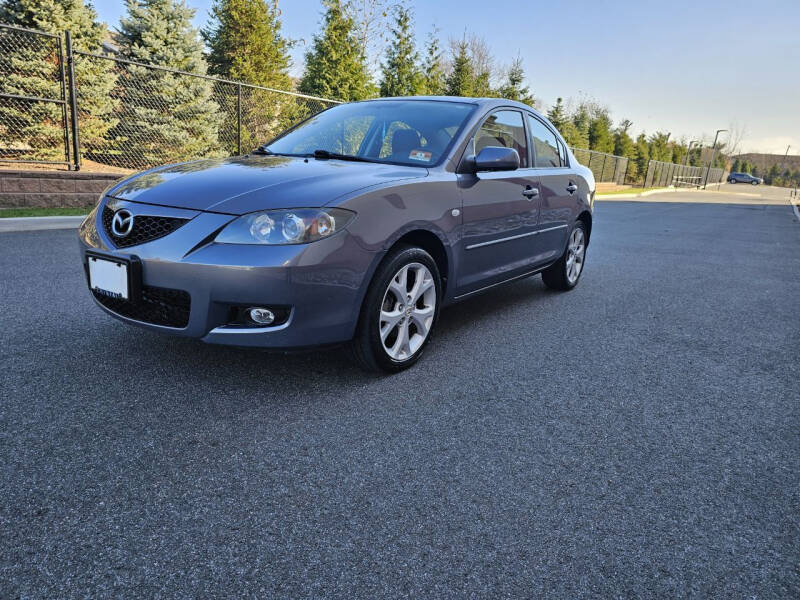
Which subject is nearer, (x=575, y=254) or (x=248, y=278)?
(x=248, y=278)

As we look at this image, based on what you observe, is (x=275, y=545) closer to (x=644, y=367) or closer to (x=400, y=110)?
(x=644, y=367)

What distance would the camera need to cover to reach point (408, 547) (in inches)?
72.0

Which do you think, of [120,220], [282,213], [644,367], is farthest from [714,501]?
[120,220]

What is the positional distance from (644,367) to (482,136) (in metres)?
1.83

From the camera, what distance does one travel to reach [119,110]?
10.7 m

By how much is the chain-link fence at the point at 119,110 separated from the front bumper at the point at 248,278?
279 inches

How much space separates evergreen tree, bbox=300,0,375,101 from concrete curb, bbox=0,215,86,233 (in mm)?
11479

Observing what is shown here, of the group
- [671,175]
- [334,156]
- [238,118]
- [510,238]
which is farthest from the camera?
[671,175]

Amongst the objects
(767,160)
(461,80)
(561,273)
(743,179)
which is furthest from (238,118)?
(767,160)

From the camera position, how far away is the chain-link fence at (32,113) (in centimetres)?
849

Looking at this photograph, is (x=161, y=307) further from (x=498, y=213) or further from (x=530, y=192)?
(x=530, y=192)

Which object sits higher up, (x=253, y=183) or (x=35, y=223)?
(x=253, y=183)

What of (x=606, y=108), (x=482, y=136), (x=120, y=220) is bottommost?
(x=120, y=220)

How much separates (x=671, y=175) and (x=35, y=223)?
52983 millimetres
